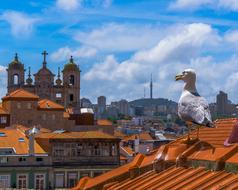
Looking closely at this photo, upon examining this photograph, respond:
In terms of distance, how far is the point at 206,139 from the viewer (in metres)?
22.4

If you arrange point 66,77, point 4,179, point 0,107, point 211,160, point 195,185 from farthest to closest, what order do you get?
point 66,77 < point 0,107 < point 4,179 < point 211,160 < point 195,185

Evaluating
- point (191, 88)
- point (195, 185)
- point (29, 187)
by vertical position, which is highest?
point (191, 88)

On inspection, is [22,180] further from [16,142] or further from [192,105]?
[192,105]

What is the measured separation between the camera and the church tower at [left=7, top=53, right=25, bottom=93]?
362ft

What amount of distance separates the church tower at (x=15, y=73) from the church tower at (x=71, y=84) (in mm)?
7220

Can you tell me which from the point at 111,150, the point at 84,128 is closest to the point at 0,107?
the point at 84,128

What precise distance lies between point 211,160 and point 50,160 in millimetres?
38592

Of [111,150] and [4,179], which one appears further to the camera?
[111,150]

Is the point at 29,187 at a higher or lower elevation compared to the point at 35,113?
lower

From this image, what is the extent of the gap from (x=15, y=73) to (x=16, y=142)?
5556cm

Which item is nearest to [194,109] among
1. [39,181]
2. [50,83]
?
[39,181]

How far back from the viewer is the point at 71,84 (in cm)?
11050

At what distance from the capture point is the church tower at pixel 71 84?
360 feet

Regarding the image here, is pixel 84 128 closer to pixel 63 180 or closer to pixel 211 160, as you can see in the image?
pixel 63 180
